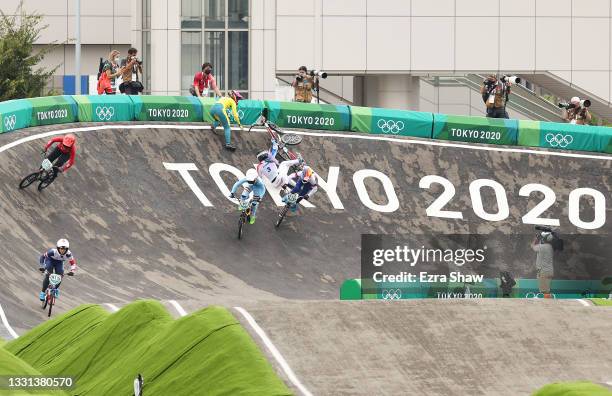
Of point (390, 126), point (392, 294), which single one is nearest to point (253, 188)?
point (390, 126)

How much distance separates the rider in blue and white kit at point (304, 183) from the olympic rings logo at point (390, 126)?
605 centimetres

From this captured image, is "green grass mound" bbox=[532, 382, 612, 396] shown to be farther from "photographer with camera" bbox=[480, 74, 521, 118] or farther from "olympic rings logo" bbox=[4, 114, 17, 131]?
"photographer with camera" bbox=[480, 74, 521, 118]

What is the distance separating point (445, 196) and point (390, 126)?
11.4 feet

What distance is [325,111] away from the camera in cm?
4003

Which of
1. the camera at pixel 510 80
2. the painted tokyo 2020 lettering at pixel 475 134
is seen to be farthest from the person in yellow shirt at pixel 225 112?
the camera at pixel 510 80

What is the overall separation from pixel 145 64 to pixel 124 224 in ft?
84.9

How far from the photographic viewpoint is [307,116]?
3994 cm

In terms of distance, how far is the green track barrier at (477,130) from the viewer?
40281mm

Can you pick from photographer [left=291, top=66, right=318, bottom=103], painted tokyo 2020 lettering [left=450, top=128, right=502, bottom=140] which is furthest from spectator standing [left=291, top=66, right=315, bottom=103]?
painted tokyo 2020 lettering [left=450, top=128, right=502, bottom=140]

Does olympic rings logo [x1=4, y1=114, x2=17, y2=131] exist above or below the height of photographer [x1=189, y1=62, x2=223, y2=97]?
below

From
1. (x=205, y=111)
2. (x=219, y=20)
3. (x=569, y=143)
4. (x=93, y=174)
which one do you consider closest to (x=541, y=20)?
(x=219, y=20)

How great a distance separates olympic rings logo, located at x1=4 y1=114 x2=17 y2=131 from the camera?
35.8 meters

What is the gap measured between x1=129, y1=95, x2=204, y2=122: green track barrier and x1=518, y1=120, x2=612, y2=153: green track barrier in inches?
358

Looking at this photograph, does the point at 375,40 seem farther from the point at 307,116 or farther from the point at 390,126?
the point at 307,116
